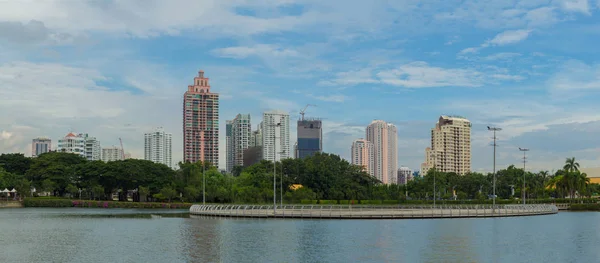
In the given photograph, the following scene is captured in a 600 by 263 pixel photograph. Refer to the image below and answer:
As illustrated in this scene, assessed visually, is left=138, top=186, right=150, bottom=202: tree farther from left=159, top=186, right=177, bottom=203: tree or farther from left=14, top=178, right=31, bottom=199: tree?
left=14, top=178, right=31, bottom=199: tree

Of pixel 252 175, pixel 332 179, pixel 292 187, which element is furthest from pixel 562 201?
pixel 252 175

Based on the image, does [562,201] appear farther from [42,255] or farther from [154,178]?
[42,255]

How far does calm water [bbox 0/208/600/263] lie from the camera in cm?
3962

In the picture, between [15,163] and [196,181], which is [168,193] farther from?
[15,163]

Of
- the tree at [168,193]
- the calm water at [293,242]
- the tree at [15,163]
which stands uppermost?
the tree at [15,163]

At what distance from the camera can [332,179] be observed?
130750mm

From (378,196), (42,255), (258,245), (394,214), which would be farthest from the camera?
(378,196)

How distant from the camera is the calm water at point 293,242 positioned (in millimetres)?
39625

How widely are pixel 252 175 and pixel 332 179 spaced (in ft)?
54.6

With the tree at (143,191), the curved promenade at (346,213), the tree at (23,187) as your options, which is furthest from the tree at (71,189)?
the curved promenade at (346,213)

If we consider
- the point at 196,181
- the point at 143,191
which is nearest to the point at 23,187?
the point at 143,191

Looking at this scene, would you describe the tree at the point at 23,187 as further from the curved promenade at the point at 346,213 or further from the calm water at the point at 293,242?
the calm water at the point at 293,242

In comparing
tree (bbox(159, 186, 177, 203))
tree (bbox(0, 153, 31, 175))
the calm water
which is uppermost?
tree (bbox(0, 153, 31, 175))

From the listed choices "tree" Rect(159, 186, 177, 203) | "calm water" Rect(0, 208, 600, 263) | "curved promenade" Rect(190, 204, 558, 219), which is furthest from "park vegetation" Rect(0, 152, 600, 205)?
"calm water" Rect(0, 208, 600, 263)
